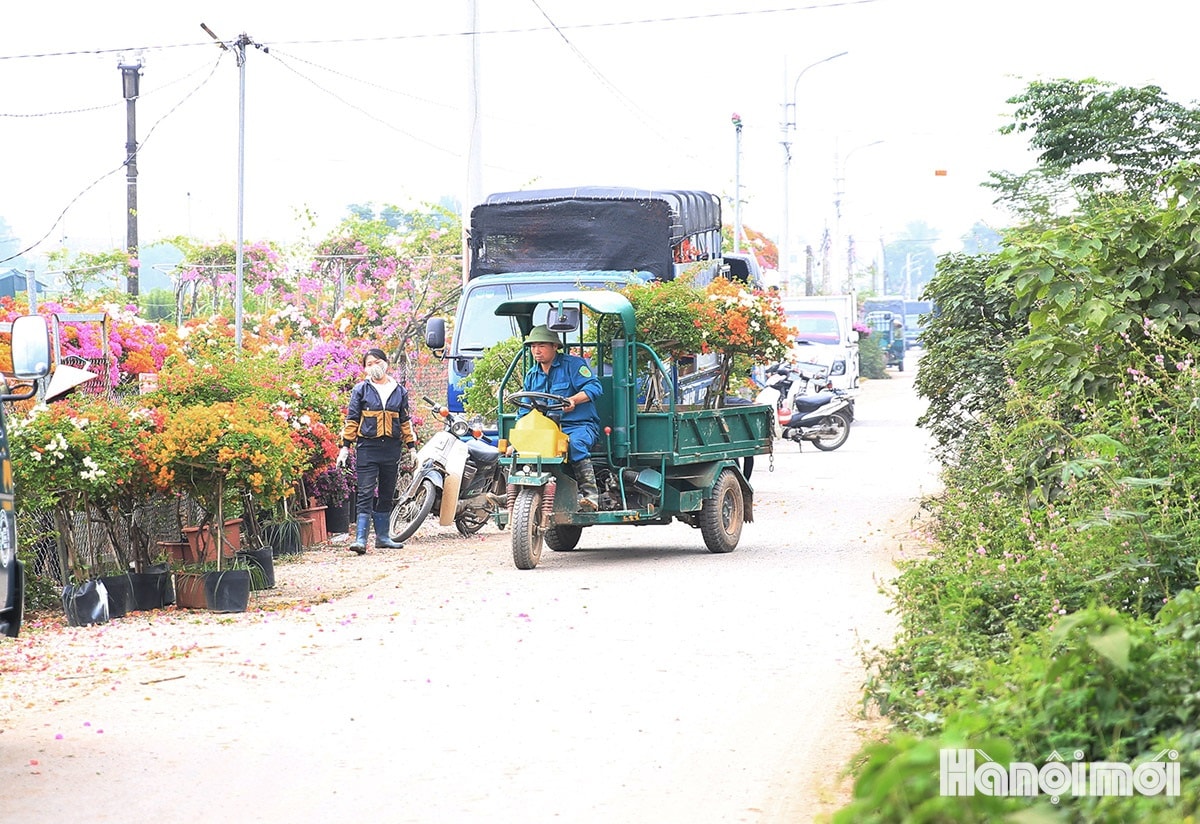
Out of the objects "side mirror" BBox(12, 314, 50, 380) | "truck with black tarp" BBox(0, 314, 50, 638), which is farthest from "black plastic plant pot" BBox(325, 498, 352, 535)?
"side mirror" BBox(12, 314, 50, 380)

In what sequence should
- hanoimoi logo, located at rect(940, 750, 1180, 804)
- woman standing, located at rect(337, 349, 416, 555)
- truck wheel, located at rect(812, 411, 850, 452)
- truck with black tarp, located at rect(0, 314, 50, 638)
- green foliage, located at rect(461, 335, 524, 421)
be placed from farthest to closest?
truck wheel, located at rect(812, 411, 850, 452) → green foliage, located at rect(461, 335, 524, 421) → woman standing, located at rect(337, 349, 416, 555) → truck with black tarp, located at rect(0, 314, 50, 638) → hanoimoi logo, located at rect(940, 750, 1180, 804)

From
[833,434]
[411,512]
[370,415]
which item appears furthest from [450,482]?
[833,434]

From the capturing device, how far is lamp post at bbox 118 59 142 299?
27.4 metres

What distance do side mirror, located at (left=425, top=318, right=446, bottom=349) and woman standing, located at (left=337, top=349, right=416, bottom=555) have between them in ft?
10.9

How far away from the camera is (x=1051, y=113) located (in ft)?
53.6

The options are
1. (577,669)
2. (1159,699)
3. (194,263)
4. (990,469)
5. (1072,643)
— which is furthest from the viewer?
(194,263)

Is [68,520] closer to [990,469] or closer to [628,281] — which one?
[990,469]

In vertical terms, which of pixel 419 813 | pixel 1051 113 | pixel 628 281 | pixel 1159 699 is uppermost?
pixel 1051 113

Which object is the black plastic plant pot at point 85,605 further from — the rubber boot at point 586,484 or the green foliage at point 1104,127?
the green foliage at point 1104,127

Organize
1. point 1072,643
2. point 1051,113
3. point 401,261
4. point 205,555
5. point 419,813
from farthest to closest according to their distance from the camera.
A: point 401,261 < point 1051,113 < point 205,555 < point 419,813 < point 1072,643

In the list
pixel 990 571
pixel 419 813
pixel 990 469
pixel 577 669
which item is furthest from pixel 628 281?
pixel 419 813

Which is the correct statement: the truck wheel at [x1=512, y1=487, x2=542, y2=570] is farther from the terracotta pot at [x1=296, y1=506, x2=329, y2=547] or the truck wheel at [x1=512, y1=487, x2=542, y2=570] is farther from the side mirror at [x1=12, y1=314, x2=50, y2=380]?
the side mirror at [x1=12, y1=314, x2=50, y2=380]

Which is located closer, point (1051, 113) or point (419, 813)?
point (419, 813)

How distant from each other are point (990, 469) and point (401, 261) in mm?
19033
